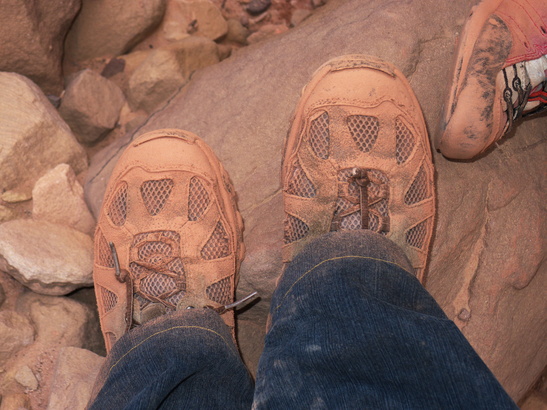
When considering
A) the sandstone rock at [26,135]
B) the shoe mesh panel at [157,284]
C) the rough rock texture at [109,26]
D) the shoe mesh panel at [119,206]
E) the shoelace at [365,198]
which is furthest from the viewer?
the rough rock texture at [109,26]

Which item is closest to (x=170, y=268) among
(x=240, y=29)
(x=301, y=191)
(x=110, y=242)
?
(x=110, y=242)

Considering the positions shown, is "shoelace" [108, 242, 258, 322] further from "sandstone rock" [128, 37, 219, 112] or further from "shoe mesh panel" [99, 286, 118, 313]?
"sandstone rock" [128, 37, 219, 112]

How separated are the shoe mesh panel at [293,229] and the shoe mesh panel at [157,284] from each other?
400 mm

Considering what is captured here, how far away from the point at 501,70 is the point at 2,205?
1.89 meters

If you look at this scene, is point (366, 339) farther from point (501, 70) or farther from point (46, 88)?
point (46, 88)

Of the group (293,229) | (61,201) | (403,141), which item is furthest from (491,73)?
(61,201)

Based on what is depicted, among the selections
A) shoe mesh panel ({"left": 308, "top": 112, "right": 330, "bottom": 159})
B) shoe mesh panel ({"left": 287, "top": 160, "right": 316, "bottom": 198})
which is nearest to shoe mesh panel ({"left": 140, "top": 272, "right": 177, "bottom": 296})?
shoe mesh panel ({"left": 287, "top": 160, "right": 316, "bottom": 198})

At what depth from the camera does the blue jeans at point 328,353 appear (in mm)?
1072

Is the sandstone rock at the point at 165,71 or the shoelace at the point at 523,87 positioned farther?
the sandstone rock at the point at 165,71

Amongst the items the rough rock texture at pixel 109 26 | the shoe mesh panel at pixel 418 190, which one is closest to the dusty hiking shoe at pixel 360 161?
the shoe mesh panel at pixel 418 190

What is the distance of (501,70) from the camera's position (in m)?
1.77

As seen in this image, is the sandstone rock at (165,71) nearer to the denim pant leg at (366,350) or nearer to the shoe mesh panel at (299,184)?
the shoe mesh panel at (299,184)

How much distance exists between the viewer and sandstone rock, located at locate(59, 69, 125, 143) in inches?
93.4

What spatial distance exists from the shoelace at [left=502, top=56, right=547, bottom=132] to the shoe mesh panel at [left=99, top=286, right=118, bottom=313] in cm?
145
